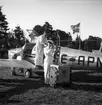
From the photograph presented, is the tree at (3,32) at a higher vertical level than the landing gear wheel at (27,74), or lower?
higher

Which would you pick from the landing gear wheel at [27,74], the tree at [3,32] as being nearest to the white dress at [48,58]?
the landing gear wheel at [27,74]

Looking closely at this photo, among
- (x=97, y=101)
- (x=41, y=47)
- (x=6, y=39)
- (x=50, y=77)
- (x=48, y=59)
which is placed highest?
(x=6, y=39)

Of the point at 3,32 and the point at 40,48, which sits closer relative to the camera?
the point at 40,48

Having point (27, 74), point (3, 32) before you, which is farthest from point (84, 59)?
point (3, 32)

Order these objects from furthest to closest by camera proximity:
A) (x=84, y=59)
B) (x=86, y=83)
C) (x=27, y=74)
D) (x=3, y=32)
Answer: (x=3, y=32) < (x=27, y=74) < (x=84, y=59) < (x=86, y=83)

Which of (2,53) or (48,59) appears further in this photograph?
(2,53)

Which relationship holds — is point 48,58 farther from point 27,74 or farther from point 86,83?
point 27,74

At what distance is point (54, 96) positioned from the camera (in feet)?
20.2

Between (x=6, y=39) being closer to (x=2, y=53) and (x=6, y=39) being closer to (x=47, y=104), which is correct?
(x=2, y=53)

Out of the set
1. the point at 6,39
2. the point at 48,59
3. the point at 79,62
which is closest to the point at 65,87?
the point at 48,59

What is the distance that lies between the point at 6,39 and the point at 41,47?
137 feet

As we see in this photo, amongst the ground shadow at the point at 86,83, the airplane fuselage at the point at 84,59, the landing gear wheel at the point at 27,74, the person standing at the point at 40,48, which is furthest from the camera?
the landing gear wheel at the point at 27,74

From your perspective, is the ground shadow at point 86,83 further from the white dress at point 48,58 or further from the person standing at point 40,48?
the person standing at point 40,48

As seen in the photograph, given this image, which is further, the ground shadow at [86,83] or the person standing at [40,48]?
the person standing at [40,48]
